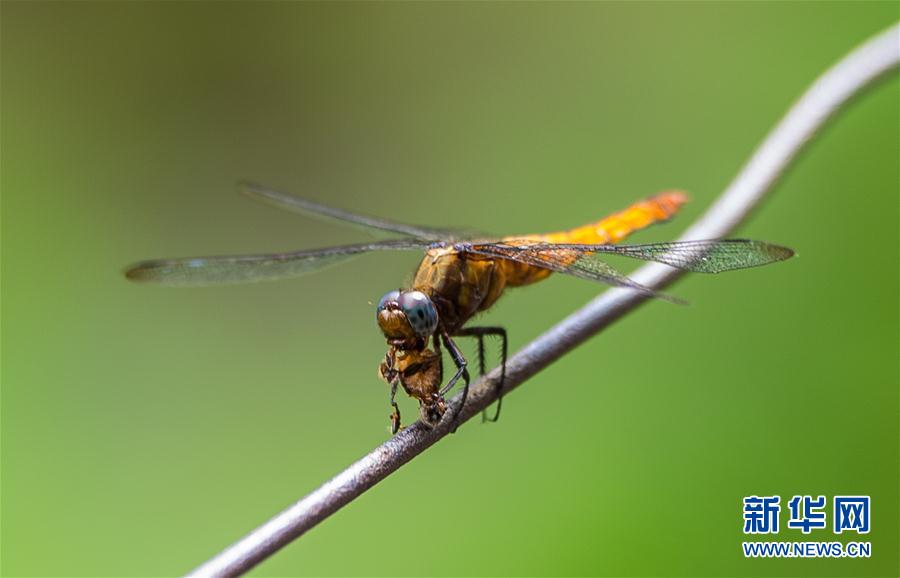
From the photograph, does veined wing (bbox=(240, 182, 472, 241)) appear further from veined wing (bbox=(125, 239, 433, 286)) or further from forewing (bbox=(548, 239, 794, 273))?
forewing (bbox=(548, 239, 794, 273))

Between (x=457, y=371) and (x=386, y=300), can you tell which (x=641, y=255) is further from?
(x=386, y=300)

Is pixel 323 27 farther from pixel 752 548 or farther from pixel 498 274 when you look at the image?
pixel 752 548

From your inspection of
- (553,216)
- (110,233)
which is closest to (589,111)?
(553,216)

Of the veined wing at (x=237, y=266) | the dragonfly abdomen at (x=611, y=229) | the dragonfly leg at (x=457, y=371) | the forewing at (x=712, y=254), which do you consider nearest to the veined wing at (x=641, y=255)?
the forewing at (x=712, y=254)

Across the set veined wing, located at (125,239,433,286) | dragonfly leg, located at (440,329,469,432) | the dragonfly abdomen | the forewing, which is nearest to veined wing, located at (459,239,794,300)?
the forewing

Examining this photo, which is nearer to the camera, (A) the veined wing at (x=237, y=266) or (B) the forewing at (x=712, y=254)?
(B) the forewing at (x=712, y=254)

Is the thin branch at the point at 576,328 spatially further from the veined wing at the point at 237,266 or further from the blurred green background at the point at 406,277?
the veined wing at the point at 237,266
